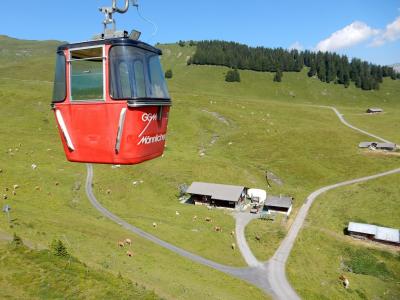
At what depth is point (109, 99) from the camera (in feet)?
44.9

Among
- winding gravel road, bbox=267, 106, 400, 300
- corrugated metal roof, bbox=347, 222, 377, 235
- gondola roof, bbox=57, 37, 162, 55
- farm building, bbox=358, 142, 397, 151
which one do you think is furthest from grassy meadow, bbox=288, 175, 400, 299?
gondola roof, bbox=57, 37, 162, 55

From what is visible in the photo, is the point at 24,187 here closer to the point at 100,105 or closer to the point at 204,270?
the point at 204,270

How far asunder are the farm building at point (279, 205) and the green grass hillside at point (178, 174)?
4276 millimetres

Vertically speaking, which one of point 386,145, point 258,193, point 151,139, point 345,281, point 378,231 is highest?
point 151,139

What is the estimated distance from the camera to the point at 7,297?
30.2m

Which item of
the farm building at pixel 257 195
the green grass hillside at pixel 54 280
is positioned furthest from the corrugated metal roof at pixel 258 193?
the green grass hillside at pixel 54 280

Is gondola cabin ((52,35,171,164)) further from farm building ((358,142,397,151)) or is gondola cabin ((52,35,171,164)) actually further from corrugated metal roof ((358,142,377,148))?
corrugated metal roof ((358,142,377,148))

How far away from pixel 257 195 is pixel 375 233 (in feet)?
72.3

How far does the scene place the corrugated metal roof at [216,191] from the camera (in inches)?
2758

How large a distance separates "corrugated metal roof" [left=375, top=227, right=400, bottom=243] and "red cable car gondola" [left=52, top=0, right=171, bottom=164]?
54910 millimetres

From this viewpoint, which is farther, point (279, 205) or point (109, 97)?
point (279, 205)

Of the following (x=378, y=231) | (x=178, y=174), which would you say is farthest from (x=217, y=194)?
(x=378, y=231)

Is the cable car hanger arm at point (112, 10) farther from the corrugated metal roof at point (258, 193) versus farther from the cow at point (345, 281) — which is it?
the corrugated metal roof at point (258, 193)

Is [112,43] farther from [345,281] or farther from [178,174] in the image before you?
[178,174]
